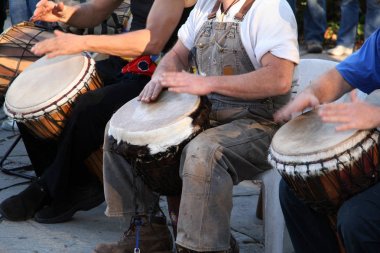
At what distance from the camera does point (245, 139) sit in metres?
3.06

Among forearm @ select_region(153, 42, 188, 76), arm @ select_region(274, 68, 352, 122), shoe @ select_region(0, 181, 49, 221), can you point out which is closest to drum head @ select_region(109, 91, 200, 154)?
forearm @ select_region(153, 42, 188, 76)

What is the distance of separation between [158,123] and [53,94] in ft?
2.82

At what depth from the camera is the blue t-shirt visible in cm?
285

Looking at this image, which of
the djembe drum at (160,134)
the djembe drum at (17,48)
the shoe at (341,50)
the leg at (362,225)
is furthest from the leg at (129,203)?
the shoe at (341,50)

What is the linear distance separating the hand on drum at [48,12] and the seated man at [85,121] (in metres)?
0.41

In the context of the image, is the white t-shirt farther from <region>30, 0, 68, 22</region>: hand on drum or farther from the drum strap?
<region>30, 0, 68, 22</region>: hand on drum

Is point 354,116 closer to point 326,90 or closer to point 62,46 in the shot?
point 326,90

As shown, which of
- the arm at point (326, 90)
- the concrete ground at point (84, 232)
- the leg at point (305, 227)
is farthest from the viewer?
the concrete ground at point (84, 232)

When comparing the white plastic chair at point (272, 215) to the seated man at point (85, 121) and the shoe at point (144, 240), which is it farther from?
the seated man at point (85, 121)

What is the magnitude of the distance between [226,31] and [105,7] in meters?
1.35

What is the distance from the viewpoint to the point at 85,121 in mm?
3688

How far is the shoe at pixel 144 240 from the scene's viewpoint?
3412mm

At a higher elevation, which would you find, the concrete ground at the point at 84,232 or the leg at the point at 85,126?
the leg at the point at 85,126

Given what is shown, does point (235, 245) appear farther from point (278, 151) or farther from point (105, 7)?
point (105, 7)
